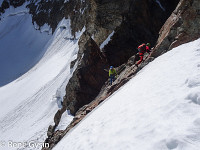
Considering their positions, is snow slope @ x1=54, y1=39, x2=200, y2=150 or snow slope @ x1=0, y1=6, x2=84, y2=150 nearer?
snow slope @ x1=54, y1=39, x2=200, y2=150

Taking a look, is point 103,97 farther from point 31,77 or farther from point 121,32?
point 31,77

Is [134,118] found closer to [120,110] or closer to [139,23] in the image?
[120,110]

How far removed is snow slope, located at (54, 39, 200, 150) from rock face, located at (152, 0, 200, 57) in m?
3.94

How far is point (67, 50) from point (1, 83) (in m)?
21.6

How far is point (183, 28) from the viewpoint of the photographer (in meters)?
11.0

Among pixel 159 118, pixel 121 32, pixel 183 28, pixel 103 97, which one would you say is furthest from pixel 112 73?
pixel 159 118

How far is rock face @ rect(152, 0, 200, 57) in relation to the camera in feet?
35.3

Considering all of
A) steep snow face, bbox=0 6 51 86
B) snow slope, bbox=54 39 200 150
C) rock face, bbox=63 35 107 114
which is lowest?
rock face, bbox=63 35 107 114

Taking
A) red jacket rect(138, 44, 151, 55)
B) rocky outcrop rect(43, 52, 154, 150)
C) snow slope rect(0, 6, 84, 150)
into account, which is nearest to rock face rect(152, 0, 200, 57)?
rocky outcrop rect(43, 52, 154, 150)

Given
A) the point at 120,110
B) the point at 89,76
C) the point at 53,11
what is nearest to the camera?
the point at 120,110

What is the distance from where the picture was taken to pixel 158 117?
4.67 meters

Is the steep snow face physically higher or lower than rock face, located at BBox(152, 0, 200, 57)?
higher

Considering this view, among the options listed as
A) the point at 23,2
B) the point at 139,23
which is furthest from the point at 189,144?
the point at 23,2

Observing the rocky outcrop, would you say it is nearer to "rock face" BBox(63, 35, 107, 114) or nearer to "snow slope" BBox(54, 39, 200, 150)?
"rock face" BBox(63, 35, 107, 114)
